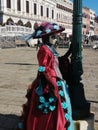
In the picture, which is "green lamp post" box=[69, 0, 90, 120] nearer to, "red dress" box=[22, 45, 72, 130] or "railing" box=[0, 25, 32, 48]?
"red dress" box=[22, 45, 72, 130]

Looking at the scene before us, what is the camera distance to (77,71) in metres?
4.36

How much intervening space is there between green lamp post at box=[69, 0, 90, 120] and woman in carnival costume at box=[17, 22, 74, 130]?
36cm

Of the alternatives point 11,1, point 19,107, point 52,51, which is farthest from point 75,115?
point 11,1

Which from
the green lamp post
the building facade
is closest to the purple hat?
the green lamp post

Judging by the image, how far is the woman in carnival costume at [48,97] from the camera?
3859 mm

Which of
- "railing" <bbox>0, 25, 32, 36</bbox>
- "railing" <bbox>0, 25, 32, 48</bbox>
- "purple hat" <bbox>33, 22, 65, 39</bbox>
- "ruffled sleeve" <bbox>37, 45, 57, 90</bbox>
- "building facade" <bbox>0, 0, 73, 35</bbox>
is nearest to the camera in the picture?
"ruffled sleeve" <bbox>37, 45, 57, 90</bbox>

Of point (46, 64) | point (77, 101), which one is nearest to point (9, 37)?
point (77, 101)

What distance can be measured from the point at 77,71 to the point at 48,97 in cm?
64

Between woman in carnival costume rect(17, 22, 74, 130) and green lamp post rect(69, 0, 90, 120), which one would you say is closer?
woman in carnival costume rect(17, 22, 74, 130)

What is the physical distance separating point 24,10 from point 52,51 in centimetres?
5082

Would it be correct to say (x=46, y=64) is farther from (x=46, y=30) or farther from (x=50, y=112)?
(x=50, y=112)

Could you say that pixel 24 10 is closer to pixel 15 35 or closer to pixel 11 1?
pixel 11 1

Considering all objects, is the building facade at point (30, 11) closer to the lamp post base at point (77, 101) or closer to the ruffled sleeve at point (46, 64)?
the lamp post base at point (77, 101)

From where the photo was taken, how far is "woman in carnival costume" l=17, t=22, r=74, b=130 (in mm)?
3859
